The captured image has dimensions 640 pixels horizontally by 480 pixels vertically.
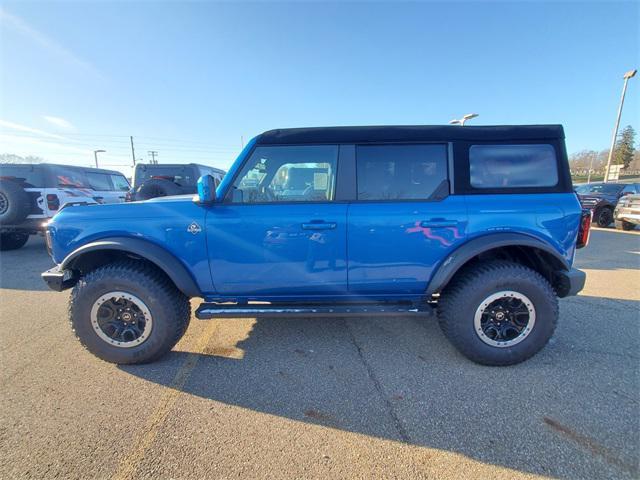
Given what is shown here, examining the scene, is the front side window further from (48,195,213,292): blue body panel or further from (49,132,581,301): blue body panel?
(48,195,213,292): blue body panel

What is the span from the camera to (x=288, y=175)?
2.64 meters

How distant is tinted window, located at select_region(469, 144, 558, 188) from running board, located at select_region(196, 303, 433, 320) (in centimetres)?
128

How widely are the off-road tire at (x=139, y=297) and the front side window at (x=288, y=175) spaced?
1062 mm

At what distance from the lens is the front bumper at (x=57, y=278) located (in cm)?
254

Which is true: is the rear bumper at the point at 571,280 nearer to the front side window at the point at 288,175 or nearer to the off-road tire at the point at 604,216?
the front side window at the point at 288,175

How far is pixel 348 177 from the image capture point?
255 centimetres

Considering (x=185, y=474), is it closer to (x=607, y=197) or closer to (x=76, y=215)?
(x=76, y=215)

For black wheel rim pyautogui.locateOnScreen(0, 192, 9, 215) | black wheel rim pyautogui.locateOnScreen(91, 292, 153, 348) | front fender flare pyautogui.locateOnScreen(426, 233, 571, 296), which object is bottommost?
black wheel rim pyautogui.locateOnScreen(91, 292, 153, 348)

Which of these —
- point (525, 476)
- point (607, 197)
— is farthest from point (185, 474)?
point (607, 197)

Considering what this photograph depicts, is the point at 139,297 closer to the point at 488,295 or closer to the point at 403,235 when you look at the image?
the point at 403,235

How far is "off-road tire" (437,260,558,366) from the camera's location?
97.3 inches

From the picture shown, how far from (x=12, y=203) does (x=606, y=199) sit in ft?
61.1

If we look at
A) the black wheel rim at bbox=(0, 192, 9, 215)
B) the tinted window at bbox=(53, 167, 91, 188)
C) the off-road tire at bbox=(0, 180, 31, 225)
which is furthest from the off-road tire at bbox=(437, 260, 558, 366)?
the black wheel rim at bbox=(0, 192, 9, 215)

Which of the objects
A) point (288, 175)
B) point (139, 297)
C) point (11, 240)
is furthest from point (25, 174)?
point (288, 175)
